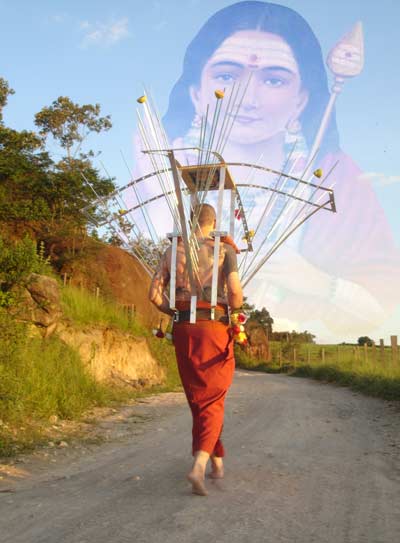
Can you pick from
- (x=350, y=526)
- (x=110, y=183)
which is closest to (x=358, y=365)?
(x=110, y=183)

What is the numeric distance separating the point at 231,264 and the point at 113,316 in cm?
976

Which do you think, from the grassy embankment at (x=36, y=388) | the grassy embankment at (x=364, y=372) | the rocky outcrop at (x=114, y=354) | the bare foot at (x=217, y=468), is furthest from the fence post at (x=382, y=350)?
the bare foot at (x=217, y=468)

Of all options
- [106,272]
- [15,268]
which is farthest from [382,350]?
[15,268]

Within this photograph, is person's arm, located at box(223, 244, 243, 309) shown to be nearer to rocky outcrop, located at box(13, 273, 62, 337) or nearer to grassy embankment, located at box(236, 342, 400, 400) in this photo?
rocky outcrop, located at box(13, 273, 62, 337)

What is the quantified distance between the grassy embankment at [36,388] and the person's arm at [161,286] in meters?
2.35

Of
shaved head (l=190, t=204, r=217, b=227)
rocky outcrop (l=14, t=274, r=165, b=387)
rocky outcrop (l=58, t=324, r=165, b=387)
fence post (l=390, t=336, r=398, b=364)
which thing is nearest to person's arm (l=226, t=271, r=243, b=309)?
shaved head (l=190, t=204, r=217, b=227)

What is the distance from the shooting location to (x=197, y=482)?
3.25m

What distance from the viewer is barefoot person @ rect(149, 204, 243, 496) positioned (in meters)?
3.65

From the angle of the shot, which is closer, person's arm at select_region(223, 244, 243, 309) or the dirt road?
the dirt road

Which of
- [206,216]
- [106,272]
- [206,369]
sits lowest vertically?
[206,369]

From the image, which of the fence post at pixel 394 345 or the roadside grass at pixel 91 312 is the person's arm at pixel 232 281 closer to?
the roadside grass at pixel 91 312

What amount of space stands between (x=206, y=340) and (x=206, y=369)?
0.68 feet

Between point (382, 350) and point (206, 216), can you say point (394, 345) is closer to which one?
point (382, 350)

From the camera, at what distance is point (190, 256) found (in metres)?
3.67
